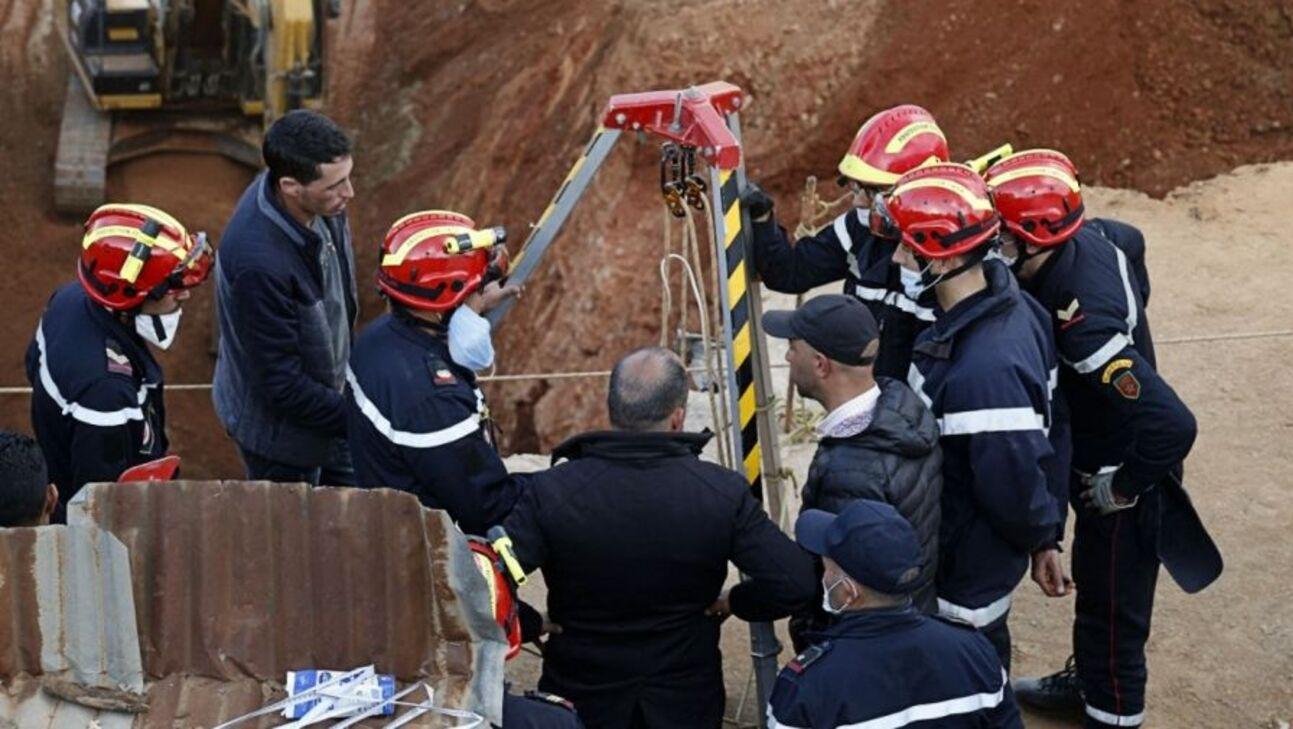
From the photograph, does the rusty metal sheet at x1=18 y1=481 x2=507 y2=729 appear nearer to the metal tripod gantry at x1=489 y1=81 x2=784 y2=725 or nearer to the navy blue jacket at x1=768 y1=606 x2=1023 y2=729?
the navy blue jacket at x1=768 y1=606 x2=1023 y2=729

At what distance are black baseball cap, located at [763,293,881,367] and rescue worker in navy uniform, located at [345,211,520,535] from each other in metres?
1.03

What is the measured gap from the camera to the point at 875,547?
14.5ft

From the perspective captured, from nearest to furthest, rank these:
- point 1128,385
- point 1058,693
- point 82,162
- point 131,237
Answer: point 1128,385, point 131,237, point 1058,693, point 82,162

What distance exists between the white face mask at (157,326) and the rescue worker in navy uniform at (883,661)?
271cm

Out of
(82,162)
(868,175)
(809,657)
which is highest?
(868,175)

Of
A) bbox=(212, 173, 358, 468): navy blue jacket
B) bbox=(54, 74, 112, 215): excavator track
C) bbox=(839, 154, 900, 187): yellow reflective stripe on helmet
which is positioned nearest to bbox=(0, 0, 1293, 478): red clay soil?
bbox=(54, 74, 112, 215): excavator track

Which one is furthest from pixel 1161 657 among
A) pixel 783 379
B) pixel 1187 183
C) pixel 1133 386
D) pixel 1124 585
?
pixel 1187 183

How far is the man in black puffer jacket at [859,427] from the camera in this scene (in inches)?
199

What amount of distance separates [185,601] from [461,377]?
1.85 meters

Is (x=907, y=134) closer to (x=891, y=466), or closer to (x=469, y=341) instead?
(x=891, y=466)

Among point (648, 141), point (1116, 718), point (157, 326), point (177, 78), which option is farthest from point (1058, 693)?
point (177, 78)

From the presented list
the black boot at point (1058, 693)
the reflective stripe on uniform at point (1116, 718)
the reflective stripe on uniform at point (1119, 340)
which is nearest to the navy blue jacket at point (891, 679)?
the reflective stripe on uniform at point (1119, 340)

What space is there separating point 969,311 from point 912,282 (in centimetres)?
34

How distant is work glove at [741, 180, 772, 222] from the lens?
19.9ft
